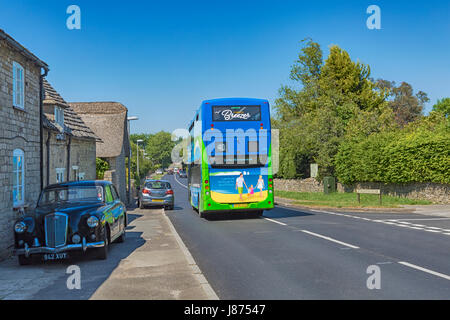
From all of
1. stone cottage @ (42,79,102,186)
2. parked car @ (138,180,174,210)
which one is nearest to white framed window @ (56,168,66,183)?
stone cottage @ (42,79,102,186)

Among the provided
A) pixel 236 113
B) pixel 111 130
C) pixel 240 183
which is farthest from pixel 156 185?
pixel 111 130

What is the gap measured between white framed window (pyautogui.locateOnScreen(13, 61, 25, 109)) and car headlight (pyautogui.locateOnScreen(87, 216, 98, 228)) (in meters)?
5.03

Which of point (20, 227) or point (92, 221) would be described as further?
point (92, 221)

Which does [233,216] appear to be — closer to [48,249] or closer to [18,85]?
[18,85]

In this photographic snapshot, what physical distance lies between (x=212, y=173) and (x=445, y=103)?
65.8 meters

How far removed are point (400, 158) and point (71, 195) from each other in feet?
65.4

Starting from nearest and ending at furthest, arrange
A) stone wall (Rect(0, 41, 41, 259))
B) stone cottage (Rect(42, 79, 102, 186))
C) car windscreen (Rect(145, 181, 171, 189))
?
1. stone wall (Rect(0, 41, 41, 259))
2. stone cottage (Rect(42, 79, 102, 186))
3. car windscreen (Rect(145, 181, 171, 189))

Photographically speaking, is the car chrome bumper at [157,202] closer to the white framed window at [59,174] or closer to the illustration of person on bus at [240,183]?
the white framed window at [59,174]

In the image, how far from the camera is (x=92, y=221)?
888 cm

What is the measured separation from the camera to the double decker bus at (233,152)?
15609 millimetres

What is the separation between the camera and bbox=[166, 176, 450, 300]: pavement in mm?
6449

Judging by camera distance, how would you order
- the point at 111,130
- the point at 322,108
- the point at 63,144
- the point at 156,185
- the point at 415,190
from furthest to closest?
the point at 322,108 → the point at 111,130 → the point at 156,185 → the point at 415,190 → the point at 63,144

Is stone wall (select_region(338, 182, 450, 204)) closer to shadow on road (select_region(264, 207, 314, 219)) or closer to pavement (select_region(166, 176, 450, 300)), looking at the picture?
shadow on road (select_region(264, 207, 314, 219))

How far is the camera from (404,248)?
10094 millimetres
